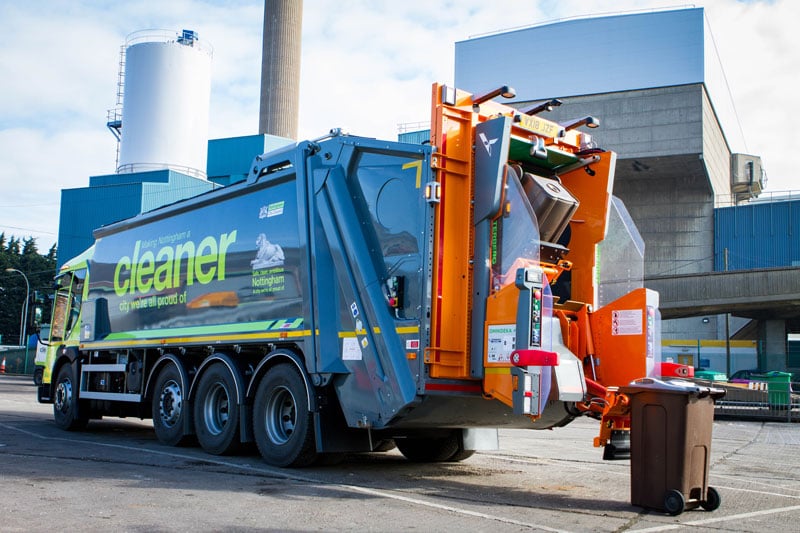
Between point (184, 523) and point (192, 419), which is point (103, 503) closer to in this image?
point (184, 523)

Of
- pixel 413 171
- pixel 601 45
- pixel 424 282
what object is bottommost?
pixel 424 282

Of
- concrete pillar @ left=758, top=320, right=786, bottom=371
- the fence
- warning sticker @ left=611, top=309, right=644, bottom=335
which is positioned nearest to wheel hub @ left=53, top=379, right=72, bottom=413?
warning sticker @ left=611, top=309, right=644, bottom=335

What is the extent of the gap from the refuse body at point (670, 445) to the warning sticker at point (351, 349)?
2.51 meters

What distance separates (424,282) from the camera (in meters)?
7.21

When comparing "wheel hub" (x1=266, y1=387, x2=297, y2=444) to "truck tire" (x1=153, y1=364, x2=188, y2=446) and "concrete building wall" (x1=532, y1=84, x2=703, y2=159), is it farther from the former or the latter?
"concrete building wall" (x1=532, y1=84, x2=703, y2=159)

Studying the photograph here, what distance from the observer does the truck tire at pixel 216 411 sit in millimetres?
9195

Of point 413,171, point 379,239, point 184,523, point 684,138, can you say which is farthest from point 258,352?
point 684,138

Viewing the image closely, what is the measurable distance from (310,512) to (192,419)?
4.41 metres

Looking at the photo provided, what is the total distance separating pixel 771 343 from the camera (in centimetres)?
4088

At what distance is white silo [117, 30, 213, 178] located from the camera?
155 ft

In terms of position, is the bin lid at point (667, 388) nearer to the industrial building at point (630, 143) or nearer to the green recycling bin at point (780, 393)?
Answer: the green recycling bin at point (780, 393)

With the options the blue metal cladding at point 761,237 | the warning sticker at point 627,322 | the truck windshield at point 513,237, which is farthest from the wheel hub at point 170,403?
the blue metal cladding at point 761,237

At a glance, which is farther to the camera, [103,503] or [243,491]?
[243,491]

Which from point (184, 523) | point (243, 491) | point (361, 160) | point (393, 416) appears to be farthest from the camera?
point (361, 160)
